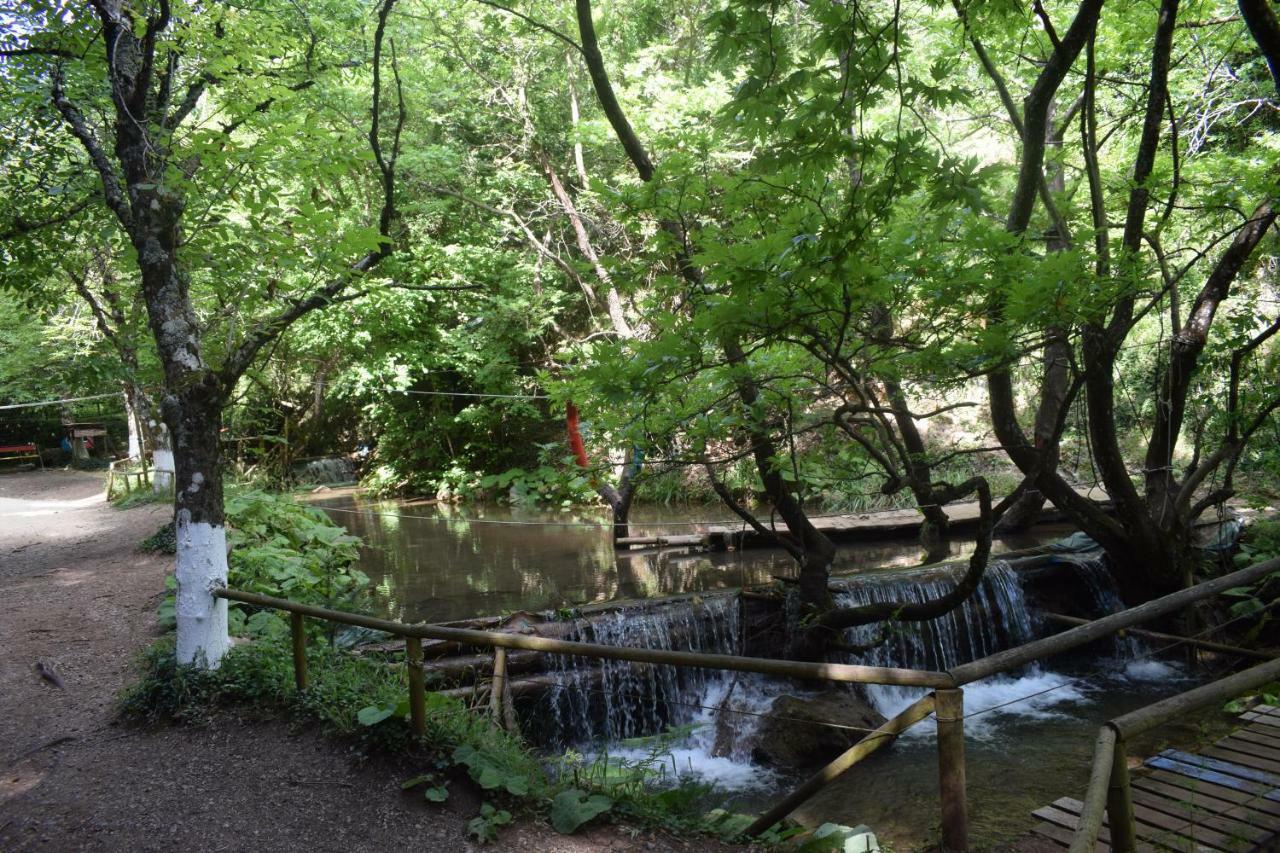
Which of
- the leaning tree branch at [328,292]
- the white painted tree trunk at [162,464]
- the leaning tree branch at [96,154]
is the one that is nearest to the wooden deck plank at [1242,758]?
the leaning tree branch at [328,292]

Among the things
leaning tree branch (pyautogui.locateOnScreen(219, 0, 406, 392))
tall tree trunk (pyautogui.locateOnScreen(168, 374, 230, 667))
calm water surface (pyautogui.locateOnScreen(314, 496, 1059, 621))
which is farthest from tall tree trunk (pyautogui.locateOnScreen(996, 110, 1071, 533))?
tall tree trunk (pyautogui.locateOnScreen(168, 374, 230, 667))

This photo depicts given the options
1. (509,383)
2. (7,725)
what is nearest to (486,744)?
(7,725)

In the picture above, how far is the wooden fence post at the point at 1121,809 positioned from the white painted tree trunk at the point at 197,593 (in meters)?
5.03

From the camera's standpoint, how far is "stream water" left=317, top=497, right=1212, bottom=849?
5.41 meters

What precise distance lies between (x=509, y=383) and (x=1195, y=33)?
46.6ft

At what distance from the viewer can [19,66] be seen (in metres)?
6.55

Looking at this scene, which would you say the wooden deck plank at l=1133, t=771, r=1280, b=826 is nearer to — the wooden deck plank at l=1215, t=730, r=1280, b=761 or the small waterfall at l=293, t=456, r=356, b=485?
the wooden deck plank at l=1215, t=730, r=1280, b=761

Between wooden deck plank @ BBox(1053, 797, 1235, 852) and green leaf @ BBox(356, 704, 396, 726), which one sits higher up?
green leaf @ BBox(356, 704, 396, 726)

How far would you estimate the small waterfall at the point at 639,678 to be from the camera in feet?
22.4

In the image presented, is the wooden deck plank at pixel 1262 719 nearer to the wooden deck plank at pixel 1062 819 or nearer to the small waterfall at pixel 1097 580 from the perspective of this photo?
the wooden deck plank at pixel 1062 819

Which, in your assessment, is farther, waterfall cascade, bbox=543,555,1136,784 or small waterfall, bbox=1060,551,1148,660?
small waterfall, bbox=1060,551,1148,660

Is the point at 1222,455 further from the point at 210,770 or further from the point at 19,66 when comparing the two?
the point at 19,66

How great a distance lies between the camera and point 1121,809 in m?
2.59

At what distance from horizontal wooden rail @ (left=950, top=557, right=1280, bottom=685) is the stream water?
433mm
